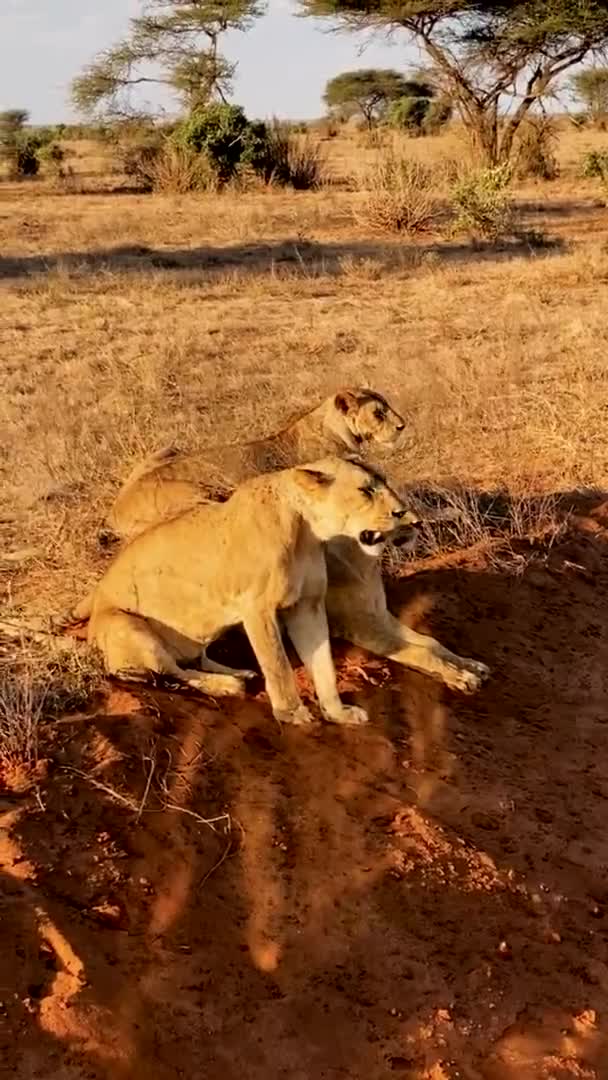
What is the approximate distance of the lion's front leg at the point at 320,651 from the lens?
5.00 metres

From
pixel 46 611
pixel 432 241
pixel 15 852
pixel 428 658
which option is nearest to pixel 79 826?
pixel 15 852

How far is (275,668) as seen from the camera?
4852 mm

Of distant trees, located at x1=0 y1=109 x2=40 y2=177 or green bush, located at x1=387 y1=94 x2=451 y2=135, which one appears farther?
green bush, located at x1=387 y1=94 x2=451 y2=135

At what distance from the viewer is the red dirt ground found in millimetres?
3428

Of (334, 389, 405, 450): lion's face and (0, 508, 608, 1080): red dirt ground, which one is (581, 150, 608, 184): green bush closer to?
(334, 389, 405, 450): lion's face

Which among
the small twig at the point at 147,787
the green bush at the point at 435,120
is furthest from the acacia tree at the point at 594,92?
the small twig at the point at 147,787

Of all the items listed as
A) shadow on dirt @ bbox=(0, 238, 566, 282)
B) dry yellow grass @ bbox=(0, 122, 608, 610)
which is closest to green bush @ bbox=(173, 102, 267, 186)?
dry yellow grass @ bbox=(0, 122, 608, 610)

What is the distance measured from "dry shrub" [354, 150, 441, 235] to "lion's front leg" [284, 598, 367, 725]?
18.8 m

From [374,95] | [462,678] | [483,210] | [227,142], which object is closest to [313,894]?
[462,678]

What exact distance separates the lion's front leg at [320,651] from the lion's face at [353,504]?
1.00 feet

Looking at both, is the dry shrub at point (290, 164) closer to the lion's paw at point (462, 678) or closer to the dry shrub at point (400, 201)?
the dry shrub at point (400, 201)

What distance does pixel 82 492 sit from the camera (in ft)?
27.8

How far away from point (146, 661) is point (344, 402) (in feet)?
9.18

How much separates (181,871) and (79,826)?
0.34 meters
